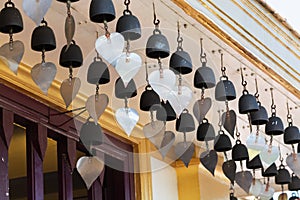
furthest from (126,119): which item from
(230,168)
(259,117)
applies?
(230,168)

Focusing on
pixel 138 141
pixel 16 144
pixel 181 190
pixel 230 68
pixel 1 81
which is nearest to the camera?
pixel 1 81

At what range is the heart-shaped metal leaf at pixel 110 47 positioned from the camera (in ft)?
8.76

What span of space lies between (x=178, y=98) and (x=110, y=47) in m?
0.50

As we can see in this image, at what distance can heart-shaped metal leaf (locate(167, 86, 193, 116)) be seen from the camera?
3043mm

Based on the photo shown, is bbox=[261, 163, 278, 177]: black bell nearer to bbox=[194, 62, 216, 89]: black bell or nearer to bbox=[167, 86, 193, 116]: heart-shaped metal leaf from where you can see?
bbox=[194, 62, 216, 89]: black bell

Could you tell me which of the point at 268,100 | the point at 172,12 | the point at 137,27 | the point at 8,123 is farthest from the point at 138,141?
the point at 137,27

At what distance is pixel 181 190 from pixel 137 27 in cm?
232

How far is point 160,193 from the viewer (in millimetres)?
4840

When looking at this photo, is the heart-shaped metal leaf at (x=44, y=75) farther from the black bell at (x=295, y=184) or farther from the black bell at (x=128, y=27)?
the black bell at (x=295, y=184)

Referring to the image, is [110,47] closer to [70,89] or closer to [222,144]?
[70,89]

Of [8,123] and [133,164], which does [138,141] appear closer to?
[133,164]

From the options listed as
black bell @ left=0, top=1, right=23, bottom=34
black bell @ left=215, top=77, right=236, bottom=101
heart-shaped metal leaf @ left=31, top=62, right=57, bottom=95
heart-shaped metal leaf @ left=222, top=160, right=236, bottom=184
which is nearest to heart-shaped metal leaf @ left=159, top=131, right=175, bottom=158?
black bell @ left=215, top=77, right=236, bottom=101

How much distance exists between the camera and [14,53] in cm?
265

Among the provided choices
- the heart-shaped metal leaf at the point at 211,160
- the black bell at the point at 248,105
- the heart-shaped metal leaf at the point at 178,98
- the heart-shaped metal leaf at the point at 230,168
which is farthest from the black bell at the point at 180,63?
the heart-shaped metal leaf at the point at 230,168
